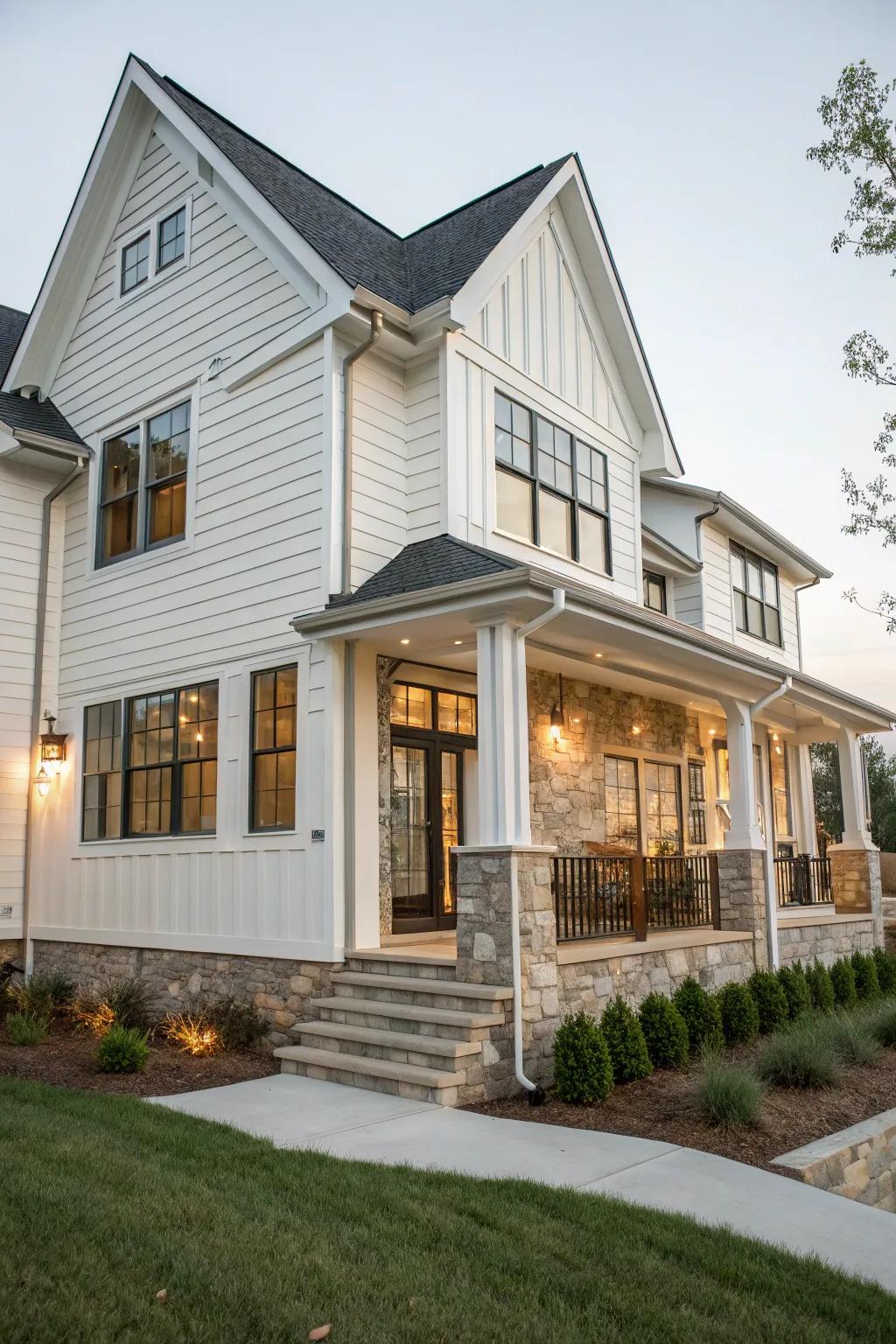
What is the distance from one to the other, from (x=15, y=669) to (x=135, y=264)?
4915mm

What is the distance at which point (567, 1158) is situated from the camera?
19.2 feet

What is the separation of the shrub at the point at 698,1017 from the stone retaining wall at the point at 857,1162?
1800mm

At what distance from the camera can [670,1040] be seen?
8273 mm

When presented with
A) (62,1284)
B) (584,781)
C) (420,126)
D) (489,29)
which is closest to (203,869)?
(584,781)

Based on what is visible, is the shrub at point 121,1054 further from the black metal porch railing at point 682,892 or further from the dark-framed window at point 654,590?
the dark-framed window at point 654,590

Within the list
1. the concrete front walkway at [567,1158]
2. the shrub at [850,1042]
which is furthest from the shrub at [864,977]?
the concrete front walkway at [567,1158]

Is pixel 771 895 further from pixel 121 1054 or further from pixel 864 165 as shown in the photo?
pixel 864 165

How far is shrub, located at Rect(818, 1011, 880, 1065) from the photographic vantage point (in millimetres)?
8602

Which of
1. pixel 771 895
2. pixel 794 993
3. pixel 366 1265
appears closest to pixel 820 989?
pixel 794 993

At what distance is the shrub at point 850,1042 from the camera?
8602 millimetres

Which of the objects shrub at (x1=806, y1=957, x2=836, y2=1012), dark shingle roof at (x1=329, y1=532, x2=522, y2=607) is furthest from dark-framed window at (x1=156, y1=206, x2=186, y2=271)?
shrub at (x1=806, y1=957, x2=836, y2=1012)

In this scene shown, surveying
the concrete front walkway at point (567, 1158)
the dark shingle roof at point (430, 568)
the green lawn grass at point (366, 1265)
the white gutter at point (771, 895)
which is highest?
the dark shingle roof at point (430, 568)

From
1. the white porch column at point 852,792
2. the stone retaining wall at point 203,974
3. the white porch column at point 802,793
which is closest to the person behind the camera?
the stone retaining wall at point 203,974

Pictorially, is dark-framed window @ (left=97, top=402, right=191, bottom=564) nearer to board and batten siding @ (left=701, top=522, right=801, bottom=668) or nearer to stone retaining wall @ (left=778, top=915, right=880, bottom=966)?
board and batten siding @ (left=701, top=522, right=801, bottom=668)
